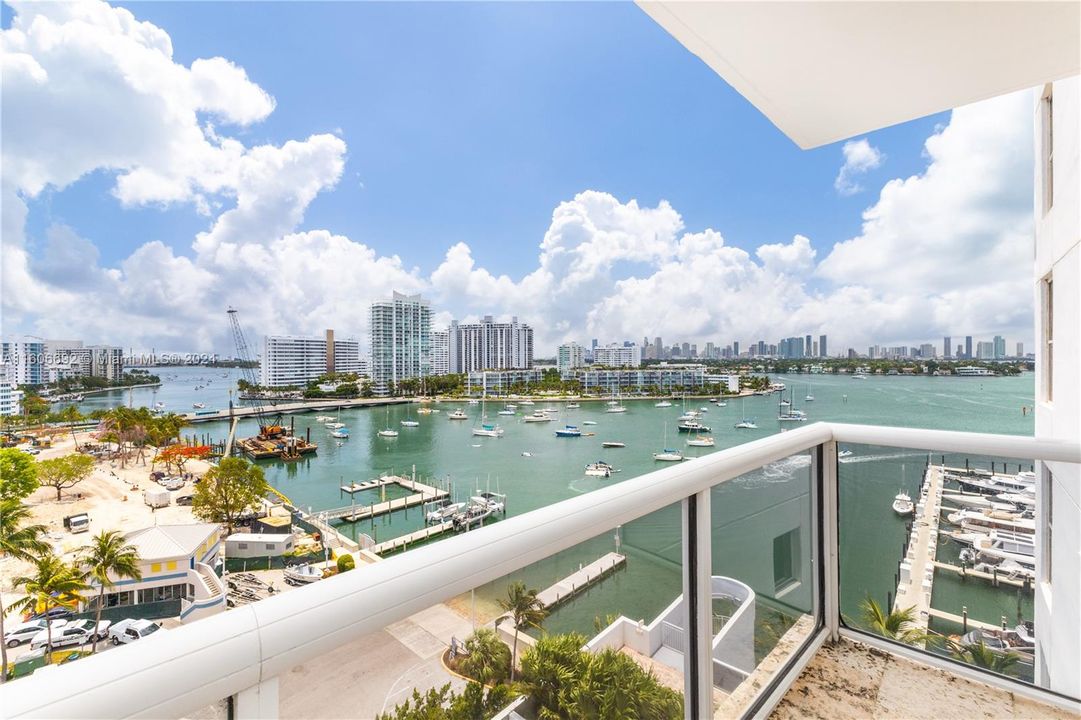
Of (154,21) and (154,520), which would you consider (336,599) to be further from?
(154,21)

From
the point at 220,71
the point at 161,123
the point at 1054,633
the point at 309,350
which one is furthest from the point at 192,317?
the point at 1054,633

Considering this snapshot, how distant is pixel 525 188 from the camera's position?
150 ft

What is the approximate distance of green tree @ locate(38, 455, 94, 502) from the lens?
13.5 meters

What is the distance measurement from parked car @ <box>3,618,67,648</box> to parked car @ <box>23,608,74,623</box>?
0.11m

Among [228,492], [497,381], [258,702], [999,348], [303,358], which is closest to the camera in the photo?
[258,702]

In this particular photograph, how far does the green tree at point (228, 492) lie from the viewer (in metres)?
15.8

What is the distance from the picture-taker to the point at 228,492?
53.0ft

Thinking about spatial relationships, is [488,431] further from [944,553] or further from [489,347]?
[944,553]

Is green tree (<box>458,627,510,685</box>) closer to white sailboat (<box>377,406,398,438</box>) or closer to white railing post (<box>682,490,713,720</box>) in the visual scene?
white railing post (<box>682,490,713,720</box>)

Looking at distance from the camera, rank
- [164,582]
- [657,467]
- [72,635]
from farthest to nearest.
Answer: [657,467]
[164,582]
[72,635]

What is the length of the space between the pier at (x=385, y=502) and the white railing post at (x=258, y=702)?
70.7 feet

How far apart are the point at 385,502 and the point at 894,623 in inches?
864

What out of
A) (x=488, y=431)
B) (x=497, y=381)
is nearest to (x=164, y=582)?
(x=488, y=431)

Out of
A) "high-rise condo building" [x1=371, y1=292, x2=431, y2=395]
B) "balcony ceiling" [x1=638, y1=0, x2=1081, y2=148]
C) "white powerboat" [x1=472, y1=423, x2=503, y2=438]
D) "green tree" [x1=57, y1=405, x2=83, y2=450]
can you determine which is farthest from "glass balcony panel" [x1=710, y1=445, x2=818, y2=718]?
"high-rise condo building" [x1=371, y1=292, x2=431, y2=395]
